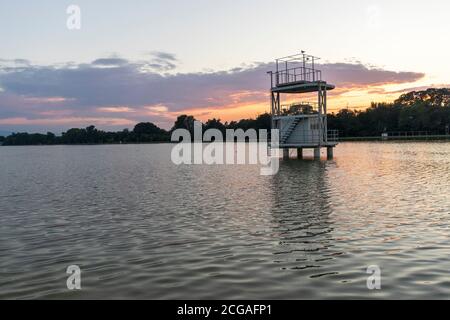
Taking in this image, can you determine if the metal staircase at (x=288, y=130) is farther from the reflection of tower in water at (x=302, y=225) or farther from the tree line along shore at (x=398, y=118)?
the tree line along shore at (x=398, y=118)

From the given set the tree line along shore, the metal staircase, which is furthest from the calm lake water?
the tree line along shore

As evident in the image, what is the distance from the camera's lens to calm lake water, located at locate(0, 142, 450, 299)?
9.66 m

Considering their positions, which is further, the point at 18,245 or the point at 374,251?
the point at 18,245

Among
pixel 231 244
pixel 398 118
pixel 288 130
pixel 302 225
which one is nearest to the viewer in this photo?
pixel 231 244

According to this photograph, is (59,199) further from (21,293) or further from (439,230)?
(439,230)

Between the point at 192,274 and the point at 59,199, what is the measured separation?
642 inches

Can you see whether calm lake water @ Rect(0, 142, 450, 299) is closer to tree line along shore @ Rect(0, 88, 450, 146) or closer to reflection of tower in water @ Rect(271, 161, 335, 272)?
reflection of tower in water @ Rect(271, 161, 335, 272)

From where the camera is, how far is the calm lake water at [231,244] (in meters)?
9.66

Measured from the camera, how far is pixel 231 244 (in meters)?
13.3

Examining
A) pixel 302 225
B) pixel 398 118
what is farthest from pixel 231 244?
pixel 398 118

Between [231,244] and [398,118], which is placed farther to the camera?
[398,118]

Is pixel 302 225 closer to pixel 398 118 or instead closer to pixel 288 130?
pixel 288 130
